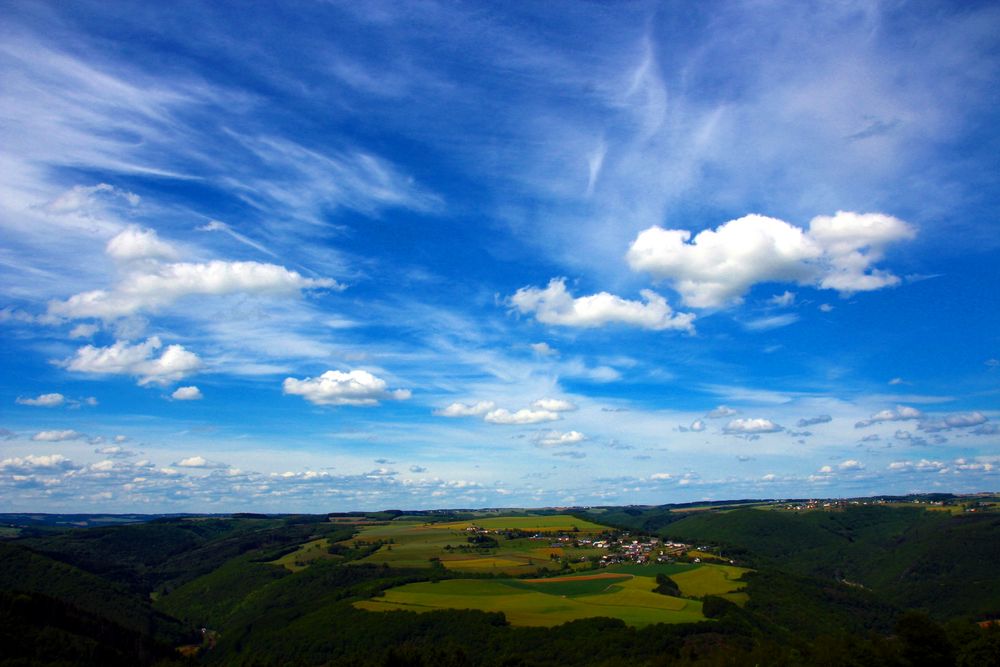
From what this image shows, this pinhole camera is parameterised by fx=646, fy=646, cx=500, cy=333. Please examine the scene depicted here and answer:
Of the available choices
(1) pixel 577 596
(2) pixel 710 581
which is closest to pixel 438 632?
(1) pixel 577 596

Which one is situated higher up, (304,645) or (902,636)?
(902,636)

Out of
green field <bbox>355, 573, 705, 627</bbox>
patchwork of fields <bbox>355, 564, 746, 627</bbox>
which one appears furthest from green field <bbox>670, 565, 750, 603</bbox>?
green field <bbox>355, 573, 705, 627</bbox>

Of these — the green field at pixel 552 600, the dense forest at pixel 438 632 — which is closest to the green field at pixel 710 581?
the dense forest at pixel 438 632

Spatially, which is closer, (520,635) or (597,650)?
(597,650)

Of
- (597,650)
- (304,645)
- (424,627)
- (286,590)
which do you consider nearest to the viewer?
(597,650)

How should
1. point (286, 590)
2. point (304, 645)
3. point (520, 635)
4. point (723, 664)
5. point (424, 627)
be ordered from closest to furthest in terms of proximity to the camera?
point (723, 664) → point (520, 635) → point (424, 627) → point (304, 645) → point (286, 590)

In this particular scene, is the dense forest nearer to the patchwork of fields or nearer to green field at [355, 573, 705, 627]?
green field at [355, 573, 705, 627]

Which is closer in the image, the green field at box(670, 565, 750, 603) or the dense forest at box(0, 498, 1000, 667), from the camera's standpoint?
the dense forest at box(0, 498, 1000, 667)

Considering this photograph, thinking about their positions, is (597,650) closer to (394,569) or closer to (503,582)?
(503,582)

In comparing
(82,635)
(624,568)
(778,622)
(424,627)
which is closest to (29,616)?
(82,635)
